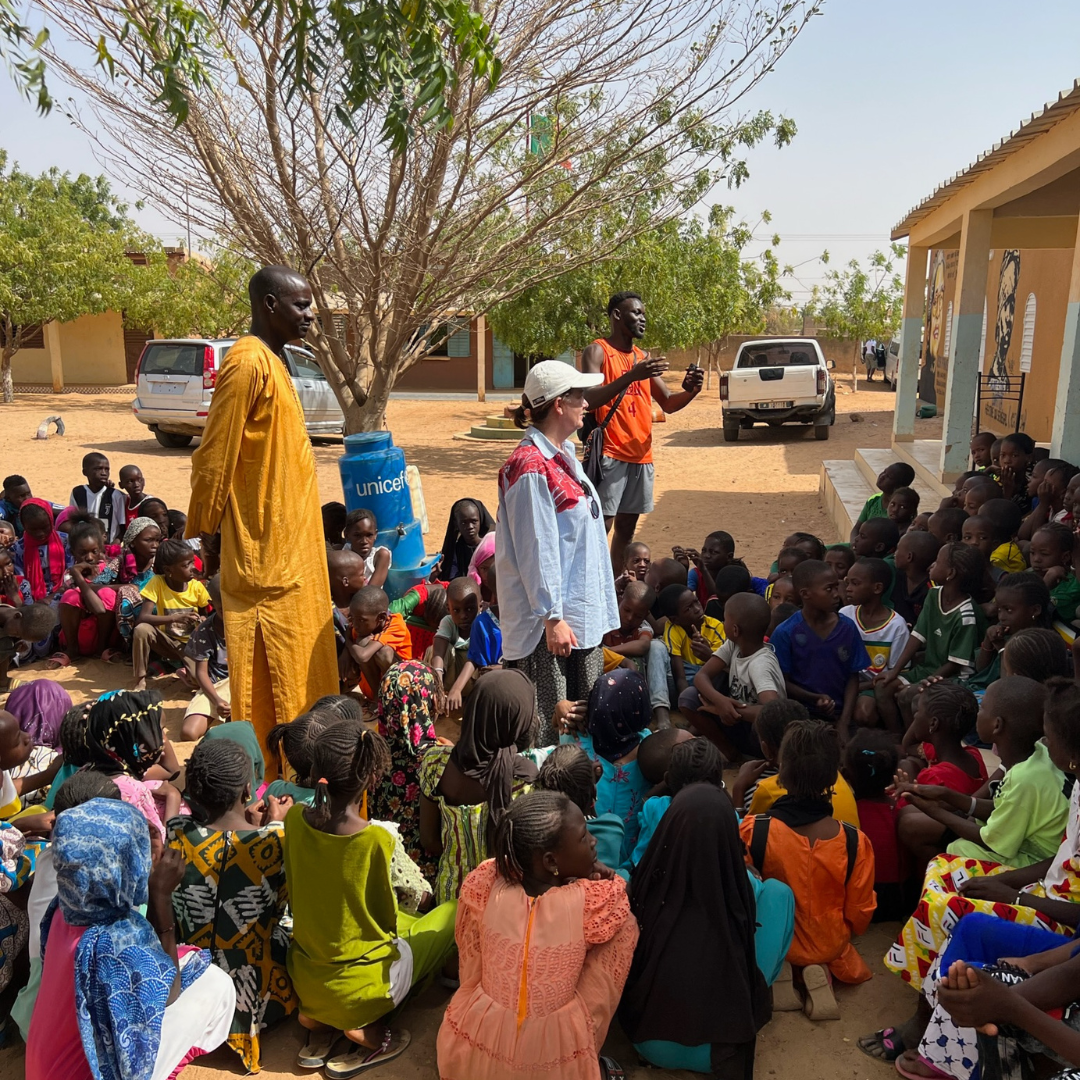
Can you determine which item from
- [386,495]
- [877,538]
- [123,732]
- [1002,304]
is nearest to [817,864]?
[123,732]

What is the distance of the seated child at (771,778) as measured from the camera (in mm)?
2926

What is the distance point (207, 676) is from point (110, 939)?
2.77m

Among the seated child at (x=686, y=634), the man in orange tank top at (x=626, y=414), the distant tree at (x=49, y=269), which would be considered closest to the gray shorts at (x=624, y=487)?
the man in orange tank top at (x=626, y=414)

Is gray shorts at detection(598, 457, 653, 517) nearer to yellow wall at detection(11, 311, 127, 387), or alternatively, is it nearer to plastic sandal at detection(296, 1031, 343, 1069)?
plastic sandal at detection(296, 1031, 343, 1069)

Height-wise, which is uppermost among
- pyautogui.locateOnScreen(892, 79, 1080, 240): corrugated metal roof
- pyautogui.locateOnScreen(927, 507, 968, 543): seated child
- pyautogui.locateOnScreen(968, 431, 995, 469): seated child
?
pyautogui.locateOnScreen(892, 79, 1080, 240): corrugated metal roof

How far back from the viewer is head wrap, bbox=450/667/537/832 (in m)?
2.66

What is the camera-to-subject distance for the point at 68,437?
53.5 ft

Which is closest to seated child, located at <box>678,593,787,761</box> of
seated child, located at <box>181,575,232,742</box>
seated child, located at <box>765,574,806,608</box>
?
seated child, located at <box>765,574,806,608</box>

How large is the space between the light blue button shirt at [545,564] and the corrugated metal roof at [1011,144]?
4.01 meters

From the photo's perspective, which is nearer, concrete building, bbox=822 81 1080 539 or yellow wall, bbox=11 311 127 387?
concrete building, bbox=822 81 1080 539

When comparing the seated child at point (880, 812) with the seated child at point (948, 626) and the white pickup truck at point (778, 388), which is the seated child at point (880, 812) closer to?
the seated child at point (948, 626)

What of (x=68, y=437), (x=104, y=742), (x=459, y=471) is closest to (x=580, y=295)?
(x=459, y=471)

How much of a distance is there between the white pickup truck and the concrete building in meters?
2.59

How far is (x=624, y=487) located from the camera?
17.6ft
